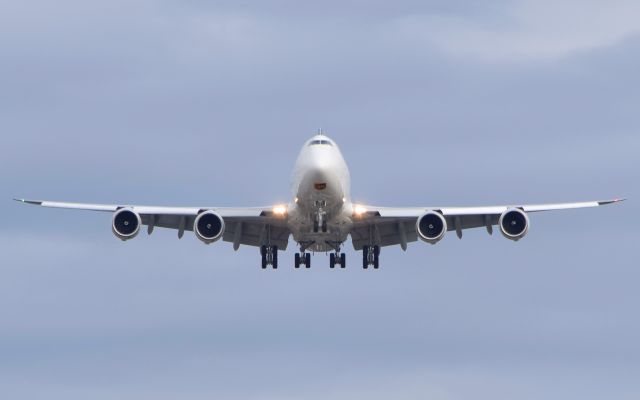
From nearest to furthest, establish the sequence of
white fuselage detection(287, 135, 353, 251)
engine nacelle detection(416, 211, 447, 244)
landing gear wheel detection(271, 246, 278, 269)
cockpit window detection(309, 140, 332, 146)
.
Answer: white fuselage detection(287, 135, 353, 251)
cockpit window detection(309, 140, 332, 146)
engine nacelle detection(416, 211, 447, 244)
landing gear wheel detection(271, 246, 278, 269)

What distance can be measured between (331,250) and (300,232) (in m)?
3.34

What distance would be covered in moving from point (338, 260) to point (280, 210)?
532 cm

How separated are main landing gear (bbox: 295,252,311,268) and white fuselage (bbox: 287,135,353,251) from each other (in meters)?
4.42

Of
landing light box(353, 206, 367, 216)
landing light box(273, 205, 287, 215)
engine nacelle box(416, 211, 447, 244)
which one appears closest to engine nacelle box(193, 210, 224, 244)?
landing light box(273, 205, 287, 215)

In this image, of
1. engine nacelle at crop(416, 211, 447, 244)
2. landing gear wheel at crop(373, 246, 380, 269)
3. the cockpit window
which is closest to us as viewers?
the cockpit window

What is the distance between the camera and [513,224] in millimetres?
68938

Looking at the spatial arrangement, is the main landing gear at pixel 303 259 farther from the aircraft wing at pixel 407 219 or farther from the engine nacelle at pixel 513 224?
the engine nacelle at pixel 513 224

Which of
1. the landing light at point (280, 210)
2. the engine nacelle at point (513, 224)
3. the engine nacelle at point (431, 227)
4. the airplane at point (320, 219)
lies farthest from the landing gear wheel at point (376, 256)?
the engine nacelle at point (513, 224)

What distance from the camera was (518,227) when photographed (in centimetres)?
6881

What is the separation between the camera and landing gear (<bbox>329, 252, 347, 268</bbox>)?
73.7 m

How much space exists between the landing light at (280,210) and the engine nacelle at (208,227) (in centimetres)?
246

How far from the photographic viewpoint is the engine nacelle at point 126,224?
68.2 m

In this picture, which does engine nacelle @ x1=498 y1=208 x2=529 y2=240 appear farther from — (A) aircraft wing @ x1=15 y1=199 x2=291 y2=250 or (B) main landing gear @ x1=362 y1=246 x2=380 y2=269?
(A) aircraft wing @ x1=15 y1=199 x2=291 y2=250

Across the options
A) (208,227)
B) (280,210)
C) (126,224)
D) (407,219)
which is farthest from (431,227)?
(126,224)
